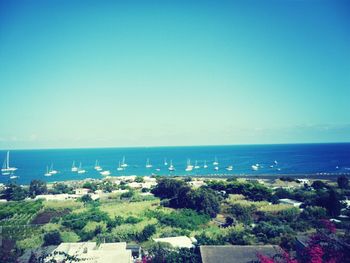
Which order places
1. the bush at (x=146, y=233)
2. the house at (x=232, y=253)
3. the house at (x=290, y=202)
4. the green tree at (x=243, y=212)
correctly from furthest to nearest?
1. the house at (x=290, y=202)
2. the green tree at (x=243, y=212)
3. the bush at (x=146, y=233)
4. the house at (x=232, y=253)

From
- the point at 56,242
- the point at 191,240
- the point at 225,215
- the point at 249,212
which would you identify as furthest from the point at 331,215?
the point at 56,242

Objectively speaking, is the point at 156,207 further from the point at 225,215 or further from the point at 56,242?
the point at 56,242

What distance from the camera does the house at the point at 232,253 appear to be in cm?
1292

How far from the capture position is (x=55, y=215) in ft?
88.6

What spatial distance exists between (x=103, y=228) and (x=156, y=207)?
8.45 metres

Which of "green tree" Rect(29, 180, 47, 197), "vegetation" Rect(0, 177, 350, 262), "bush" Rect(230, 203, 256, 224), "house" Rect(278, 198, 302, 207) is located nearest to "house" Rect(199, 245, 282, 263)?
"vegetation" Rect(0, 177, 350, 262)

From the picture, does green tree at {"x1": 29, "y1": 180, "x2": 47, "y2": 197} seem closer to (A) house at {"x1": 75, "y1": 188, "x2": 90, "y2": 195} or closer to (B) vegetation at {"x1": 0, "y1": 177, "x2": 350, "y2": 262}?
(A) house at {"x1": 75, "y1": 188, "x2": 90, "y2": 195}

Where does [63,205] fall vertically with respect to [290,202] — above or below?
below

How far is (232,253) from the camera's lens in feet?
44.5

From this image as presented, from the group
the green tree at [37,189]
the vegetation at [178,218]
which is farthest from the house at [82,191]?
the vegetation at [178,218]

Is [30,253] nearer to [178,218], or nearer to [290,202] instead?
[178,218]

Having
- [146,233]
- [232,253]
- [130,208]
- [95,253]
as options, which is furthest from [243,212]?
[95,253]

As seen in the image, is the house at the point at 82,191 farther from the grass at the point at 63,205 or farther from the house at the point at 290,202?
the house at the point at 290,202

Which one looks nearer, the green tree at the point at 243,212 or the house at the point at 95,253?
the house at the point at 95,253
